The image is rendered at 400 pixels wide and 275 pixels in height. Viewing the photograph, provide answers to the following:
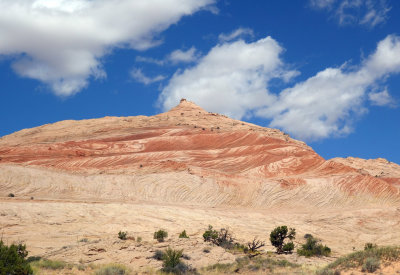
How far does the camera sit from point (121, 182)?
52250mm

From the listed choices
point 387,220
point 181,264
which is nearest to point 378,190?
point 387,220

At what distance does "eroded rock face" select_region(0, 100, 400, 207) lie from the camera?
5034 centimetres

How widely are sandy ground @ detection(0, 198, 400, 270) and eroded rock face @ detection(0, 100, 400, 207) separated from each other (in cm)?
452

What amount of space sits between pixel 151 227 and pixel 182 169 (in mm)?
21148

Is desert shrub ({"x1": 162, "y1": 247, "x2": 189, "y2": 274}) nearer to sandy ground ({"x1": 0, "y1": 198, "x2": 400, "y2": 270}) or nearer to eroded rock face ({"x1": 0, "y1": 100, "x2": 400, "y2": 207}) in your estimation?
sandy ground ({"x1": 0, "y1": 198, "x2": 400, "y2": 270})

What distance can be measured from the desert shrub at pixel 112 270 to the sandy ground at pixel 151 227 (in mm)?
909

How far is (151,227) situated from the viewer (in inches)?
1410

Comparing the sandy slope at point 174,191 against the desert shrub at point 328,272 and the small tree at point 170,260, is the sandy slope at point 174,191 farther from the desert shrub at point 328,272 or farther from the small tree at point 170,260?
the desert shrub at point 328,272

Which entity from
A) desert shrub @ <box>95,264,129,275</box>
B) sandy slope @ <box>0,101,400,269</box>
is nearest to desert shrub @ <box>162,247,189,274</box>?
sandy slope @ <box>0,101,400,269</box>

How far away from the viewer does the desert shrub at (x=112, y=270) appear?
17.0 m

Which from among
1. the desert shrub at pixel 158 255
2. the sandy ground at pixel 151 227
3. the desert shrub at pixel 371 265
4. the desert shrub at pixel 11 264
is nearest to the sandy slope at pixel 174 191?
the sandy ground at pixel 151 227

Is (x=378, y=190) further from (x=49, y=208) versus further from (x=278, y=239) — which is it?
(x=49, y=208)

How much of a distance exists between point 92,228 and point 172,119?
5272 centimetres

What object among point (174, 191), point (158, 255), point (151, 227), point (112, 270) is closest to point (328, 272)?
point (158, 255)
